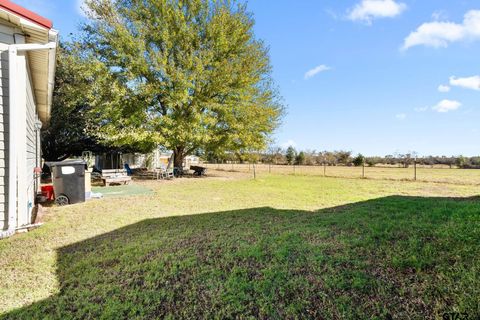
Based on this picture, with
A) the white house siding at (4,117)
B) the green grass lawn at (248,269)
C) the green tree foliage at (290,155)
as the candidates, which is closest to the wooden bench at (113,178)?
the green grass lawn at (248,269)

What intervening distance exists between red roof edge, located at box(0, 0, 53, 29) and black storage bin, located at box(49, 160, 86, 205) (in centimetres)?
397

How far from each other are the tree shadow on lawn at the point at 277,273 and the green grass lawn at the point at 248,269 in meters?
0.01

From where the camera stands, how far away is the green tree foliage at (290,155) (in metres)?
41.5

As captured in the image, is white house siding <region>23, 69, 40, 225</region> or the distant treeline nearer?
white house siding <region>23, 69, 40, 225</region>

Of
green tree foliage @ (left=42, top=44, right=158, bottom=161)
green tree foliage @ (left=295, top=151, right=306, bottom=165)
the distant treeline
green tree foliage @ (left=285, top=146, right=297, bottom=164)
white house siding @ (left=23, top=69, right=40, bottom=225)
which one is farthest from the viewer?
green tree foliage @ (left=285, top=146, right=297, bottom=164)

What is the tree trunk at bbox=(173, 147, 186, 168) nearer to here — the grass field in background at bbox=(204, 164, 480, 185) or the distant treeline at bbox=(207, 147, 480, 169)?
the grass field in background at bbox=(204, 164, 480, 185)

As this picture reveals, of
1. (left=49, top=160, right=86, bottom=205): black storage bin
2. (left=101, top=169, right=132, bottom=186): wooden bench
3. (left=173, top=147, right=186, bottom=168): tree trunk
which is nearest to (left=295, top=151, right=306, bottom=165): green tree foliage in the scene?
(left=173, top=147, right=186, bottom=168): tree trunk

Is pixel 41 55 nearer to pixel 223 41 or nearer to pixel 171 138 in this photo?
pixel 171 138

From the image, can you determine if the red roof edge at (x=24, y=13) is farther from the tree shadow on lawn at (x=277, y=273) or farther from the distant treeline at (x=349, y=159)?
the distant treeline at (x=349, y=159)

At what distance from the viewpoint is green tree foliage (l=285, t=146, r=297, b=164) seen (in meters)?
41.5

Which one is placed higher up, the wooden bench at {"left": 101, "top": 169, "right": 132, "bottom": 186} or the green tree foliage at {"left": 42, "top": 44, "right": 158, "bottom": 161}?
the green tree foliage at {"left": 42, "top": 44, "right": 158, "bottom": 161}

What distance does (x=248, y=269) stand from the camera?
2.99 m

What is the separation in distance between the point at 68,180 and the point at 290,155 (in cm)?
3730

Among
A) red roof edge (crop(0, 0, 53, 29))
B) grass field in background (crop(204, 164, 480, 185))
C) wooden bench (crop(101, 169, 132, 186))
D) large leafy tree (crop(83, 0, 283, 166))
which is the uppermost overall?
large leafy tree (crop(83, 0, 283, 166))
